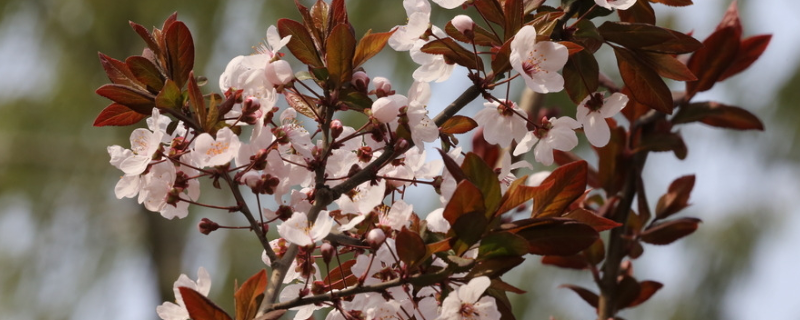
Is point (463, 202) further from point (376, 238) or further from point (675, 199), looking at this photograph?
point (675, 199)

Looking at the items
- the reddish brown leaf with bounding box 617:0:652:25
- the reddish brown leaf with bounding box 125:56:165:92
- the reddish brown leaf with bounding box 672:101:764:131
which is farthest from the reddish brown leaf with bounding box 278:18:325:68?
the reddish brown leaf with bounding box 672:101:764:131

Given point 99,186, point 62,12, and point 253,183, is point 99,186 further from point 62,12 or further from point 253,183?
point 253,183

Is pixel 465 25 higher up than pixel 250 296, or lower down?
higher up

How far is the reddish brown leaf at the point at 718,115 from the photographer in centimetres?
101

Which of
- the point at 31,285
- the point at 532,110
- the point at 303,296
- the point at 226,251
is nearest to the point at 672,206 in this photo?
the point at 532,110

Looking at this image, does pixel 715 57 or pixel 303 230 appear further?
pixel 715 57

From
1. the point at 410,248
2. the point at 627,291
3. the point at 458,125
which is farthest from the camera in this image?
the point at 627,291

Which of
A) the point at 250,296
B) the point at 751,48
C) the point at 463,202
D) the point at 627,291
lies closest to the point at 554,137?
the point at 463,202

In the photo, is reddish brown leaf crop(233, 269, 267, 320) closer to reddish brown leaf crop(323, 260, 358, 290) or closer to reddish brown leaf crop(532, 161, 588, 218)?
reddish brown leaf crop(323, 260, 358, 290)

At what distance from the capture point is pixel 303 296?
0.55 m

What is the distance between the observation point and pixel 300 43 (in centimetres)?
60

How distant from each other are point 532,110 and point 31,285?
3134 millimetres

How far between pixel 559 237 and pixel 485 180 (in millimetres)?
71

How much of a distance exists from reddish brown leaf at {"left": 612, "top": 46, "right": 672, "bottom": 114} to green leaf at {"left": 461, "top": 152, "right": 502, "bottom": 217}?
0.18m
